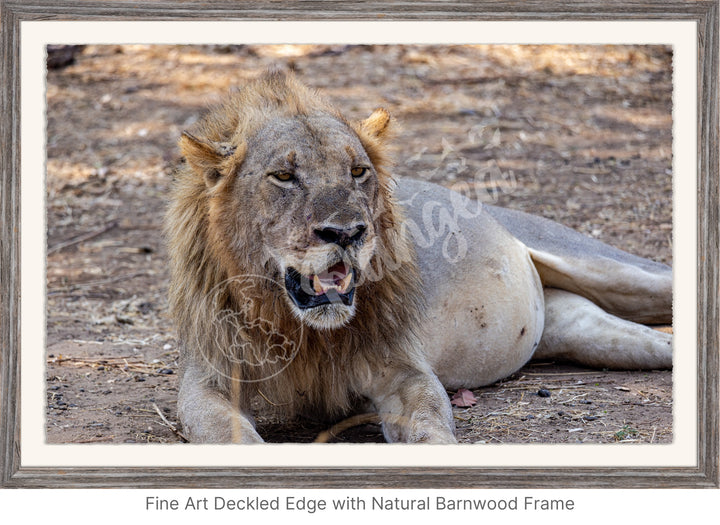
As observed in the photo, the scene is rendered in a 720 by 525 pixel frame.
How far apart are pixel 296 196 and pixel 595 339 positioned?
7.85 ft

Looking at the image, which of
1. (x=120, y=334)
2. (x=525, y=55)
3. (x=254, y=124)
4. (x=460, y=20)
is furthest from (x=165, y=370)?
(x=525, y=55)

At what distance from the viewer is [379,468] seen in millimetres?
3566

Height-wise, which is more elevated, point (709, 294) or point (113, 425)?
point (709, 294)

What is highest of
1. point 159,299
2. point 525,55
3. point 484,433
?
point 525,55

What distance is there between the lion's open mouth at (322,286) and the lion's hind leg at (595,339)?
2126 millimetres

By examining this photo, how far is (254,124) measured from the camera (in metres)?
4.16

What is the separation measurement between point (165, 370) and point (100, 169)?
4.64 metres

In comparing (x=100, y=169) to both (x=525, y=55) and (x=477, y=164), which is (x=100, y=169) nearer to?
(x=477, y=164)

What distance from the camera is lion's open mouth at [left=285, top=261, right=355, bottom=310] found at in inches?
151

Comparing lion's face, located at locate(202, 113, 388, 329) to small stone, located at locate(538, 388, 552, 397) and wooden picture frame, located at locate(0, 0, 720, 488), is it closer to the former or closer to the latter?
wooden picture frame, located at locate(0, 0, 720, 488)

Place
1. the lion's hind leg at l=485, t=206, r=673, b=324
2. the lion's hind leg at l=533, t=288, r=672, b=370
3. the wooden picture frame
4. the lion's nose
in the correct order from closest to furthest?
the wooden picture frame < the lion's nose < the lion's hind leg at l=533, t=288, r=672, b=370 < the lion's hind leg at l=485, t=206, r=673, b=324

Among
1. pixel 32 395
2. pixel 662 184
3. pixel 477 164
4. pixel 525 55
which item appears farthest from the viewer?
pixel 525 55

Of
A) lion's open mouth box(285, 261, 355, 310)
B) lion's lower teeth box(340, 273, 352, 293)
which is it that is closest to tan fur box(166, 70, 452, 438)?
lion's open mouth box(285, 261, 355, 310)

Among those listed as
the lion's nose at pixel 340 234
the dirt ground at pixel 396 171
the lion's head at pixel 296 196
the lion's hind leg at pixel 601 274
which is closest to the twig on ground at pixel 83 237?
the dirt ground at pixel 396 171
